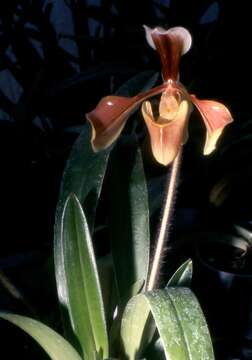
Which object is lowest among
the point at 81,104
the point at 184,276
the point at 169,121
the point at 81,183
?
the point at 81,104

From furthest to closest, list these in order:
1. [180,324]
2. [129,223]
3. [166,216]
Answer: [129,223] → [166,216] → [180,324]

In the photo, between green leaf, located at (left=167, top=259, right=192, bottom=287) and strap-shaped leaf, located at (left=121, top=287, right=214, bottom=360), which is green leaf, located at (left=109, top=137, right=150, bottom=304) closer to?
green leaf, located at (left=167, top=259, right=192, bottom=287)

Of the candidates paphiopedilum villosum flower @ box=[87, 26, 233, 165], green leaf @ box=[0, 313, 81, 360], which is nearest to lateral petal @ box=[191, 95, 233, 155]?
paphiopedilum villosum flower @ box=[87, 26, 233, 165]

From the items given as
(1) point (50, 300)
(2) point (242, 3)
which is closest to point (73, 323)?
(1) point (50, 300)

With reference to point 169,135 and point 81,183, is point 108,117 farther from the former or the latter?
point 81,183

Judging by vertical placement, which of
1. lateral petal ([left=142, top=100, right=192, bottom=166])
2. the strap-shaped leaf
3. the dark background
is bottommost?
the dark background

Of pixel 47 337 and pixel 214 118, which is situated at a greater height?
pixel 214 118

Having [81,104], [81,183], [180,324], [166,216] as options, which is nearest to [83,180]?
[81,183]
